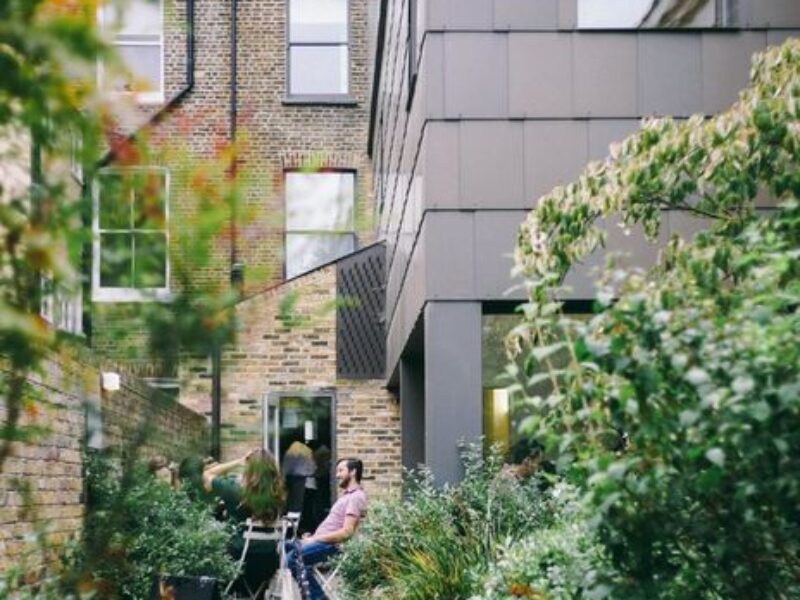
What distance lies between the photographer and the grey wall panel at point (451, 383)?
37.8 feet

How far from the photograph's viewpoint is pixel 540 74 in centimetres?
1153

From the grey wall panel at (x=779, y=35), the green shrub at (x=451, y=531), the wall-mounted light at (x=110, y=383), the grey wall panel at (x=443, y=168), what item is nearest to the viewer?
the wall-mounted light at (x=110, y=383)

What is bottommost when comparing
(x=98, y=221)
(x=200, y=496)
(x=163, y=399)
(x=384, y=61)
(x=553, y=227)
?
(x=200, y=496)

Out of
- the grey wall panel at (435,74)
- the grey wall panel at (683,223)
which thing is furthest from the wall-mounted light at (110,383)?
the grey wall panel at (683,223)

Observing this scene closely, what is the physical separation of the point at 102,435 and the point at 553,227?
620 centimetres

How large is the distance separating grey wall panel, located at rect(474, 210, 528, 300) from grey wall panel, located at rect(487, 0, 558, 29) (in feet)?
4.72

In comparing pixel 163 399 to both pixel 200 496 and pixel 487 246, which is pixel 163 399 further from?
pixel 487 246

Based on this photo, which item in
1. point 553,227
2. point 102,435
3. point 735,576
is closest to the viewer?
point 102,435

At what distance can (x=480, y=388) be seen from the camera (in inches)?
455

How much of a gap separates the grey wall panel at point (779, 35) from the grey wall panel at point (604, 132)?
1163 mm

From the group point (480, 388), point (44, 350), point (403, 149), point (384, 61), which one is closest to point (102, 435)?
point (44, 350)

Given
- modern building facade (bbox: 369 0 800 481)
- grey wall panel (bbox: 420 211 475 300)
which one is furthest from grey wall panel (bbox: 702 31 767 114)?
grey wall panel (bbox: 420 211 475 300)

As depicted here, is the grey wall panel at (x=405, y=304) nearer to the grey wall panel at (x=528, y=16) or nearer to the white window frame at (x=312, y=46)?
the grey wall panel at (x=528, y=16)

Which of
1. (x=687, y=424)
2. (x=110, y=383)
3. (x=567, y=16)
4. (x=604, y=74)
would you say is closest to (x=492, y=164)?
(x=604, y=74)
